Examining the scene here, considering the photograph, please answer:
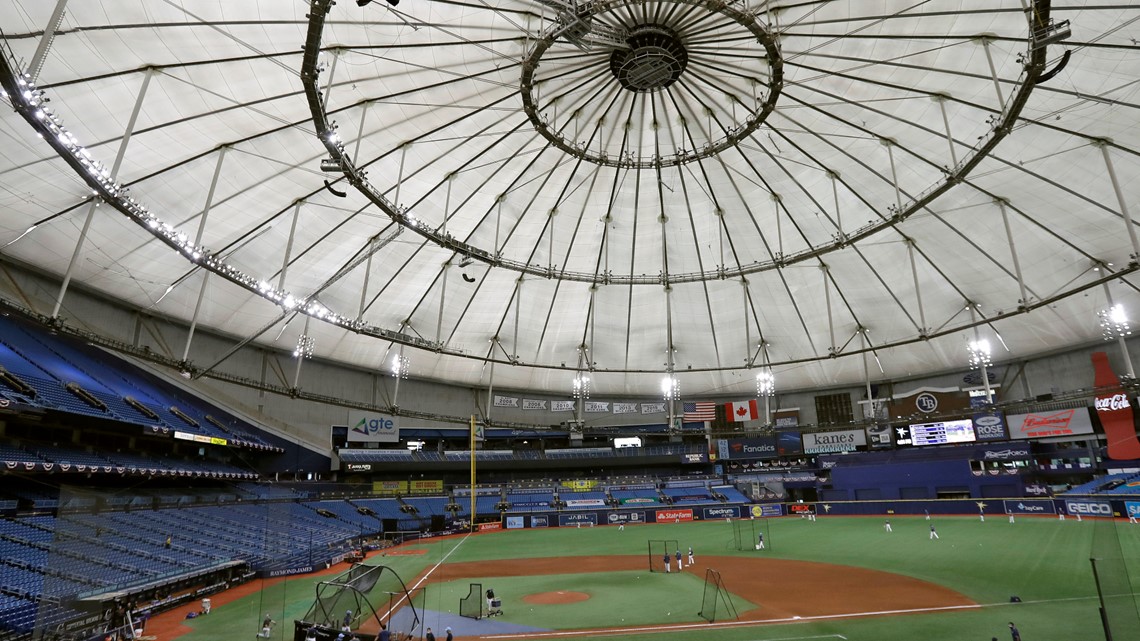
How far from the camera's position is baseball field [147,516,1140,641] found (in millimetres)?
Answer: 21578

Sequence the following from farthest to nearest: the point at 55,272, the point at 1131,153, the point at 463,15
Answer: the point at 55,272
the point at 1131,153
the point at 463,15

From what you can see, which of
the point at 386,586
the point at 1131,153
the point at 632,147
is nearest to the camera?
the point at 386,586

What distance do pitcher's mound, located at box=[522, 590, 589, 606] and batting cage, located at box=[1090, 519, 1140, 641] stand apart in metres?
21.3

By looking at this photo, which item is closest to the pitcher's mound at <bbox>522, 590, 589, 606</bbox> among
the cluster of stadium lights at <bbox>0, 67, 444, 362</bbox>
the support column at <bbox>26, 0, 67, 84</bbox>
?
the cluster of stadium lights at <bbox>0, 67, 444, 362</bbox>

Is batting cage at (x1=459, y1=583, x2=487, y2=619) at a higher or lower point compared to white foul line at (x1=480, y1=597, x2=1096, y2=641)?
higher

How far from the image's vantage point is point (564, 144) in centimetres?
3516

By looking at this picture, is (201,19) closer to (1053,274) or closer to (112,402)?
(112,402)

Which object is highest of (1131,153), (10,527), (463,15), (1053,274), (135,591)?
(463,15)

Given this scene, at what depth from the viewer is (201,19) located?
931 inches

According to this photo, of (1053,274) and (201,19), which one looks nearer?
(201,19)

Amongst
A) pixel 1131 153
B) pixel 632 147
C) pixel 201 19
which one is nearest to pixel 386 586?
pixel 201 19

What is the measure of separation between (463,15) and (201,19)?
10.4 meters

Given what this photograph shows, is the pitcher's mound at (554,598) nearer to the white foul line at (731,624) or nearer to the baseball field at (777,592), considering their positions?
the baseball field at (777,592)

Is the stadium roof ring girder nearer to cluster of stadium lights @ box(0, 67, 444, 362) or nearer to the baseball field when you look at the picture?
cluster of stadium lights @ box(0, 67, 444, 362)
